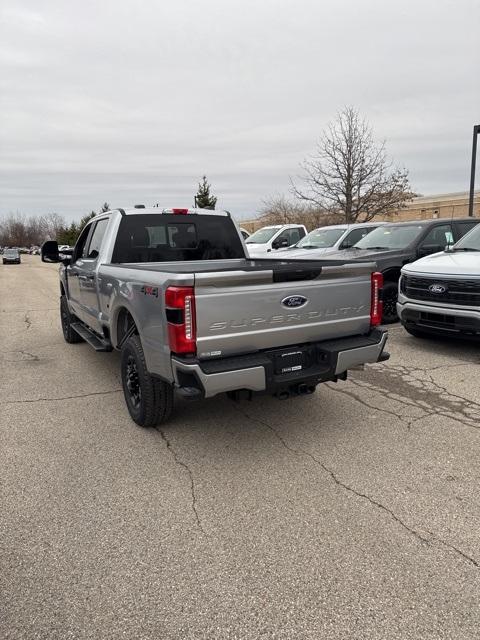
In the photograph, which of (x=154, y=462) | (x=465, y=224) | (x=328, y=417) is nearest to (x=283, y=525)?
(x=154, y=462)

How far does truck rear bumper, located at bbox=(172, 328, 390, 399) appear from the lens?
3.39 m

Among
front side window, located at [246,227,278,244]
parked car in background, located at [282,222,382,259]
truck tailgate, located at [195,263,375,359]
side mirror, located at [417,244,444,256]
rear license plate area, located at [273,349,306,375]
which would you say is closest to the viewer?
truck tailgate, located at [195,263,375,359]

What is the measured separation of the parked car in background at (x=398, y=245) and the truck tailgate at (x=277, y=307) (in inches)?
174

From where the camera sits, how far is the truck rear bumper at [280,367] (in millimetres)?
3395

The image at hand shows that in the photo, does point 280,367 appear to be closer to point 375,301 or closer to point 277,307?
point 277,307

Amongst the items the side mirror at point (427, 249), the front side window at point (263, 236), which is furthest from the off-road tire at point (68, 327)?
the front side window at point (263, 236)

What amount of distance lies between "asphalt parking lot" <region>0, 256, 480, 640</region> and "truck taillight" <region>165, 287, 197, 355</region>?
38.5 inches

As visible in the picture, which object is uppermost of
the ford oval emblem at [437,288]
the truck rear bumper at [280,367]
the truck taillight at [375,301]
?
the truck taillight at [375,301]

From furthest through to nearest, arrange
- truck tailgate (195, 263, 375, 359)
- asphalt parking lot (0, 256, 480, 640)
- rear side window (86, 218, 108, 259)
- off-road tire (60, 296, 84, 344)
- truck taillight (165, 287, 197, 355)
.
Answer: off-road tire (60, 296, 84, 344) → rear side window (86, 218, 108, 259) → truck tailgate (195, 263, 375, 359) → truck taillight (165, 287, 197, 355) → asphalt parking lot (0, 256, 480, 640)

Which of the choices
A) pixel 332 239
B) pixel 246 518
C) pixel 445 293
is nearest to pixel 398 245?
pixel 445 293

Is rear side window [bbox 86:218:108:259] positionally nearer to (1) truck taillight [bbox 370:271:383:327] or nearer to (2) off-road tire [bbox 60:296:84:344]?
(2) off-road tire [bbox 60:296:84:344]

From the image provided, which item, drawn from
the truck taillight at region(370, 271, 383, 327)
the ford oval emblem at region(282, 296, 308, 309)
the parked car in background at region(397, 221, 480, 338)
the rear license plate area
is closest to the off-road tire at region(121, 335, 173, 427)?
the rear license plate area

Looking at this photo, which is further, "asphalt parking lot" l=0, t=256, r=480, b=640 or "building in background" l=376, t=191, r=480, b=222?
"building in background" l=376, t=191, r=480, b=222

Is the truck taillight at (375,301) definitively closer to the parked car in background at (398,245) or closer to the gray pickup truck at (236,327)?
the gray pickup truck at (236,327)
